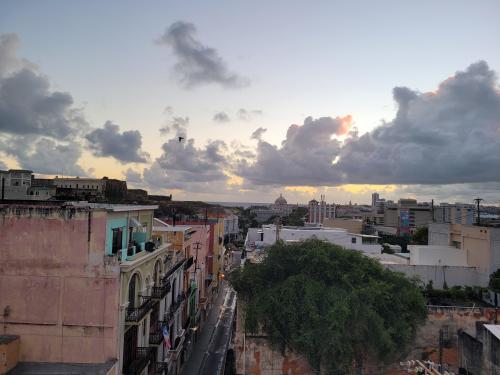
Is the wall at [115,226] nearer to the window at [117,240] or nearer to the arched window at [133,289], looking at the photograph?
the window at [117,240]

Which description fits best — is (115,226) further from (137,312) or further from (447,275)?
(447,275)

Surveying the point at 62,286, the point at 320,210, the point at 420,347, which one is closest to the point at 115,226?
the point at 62,286

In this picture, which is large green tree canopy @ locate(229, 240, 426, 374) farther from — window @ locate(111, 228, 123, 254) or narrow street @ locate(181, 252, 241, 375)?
window @ locate(111, 228, 123, 254)

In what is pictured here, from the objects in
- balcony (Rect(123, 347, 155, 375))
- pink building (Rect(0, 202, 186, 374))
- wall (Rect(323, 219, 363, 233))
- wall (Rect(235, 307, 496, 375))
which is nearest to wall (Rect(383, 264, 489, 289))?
wall (Rect(235, 307, 496, 375))

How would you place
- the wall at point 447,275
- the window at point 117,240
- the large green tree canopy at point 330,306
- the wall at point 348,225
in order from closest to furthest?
the window at point 117,240 < the large green tree canopy at point 330,306 < the wall at point 447,275 < the wall at point 348,225

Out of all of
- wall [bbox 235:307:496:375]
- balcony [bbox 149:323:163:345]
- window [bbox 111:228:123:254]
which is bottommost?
wall [bbox 235:307:496:375]

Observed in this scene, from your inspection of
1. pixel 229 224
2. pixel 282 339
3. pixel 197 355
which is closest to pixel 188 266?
pixel 197 355

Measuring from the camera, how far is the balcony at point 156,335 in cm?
1816

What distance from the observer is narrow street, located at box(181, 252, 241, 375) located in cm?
2555

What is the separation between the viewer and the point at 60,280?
1388 cm

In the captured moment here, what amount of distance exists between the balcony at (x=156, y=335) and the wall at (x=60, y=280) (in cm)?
458

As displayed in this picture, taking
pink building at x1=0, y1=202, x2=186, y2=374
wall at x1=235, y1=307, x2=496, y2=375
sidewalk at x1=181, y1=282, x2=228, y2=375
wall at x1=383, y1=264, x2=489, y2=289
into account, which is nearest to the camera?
pink building at x1=0, y1=202, x2=186, y2=374

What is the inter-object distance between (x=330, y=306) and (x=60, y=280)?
39.1 feet

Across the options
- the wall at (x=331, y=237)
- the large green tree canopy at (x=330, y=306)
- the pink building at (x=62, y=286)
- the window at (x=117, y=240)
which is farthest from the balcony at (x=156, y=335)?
the wall at (x=331, y=237)
